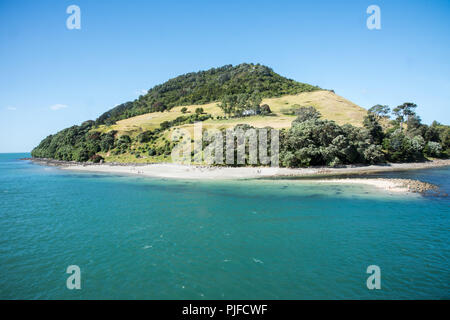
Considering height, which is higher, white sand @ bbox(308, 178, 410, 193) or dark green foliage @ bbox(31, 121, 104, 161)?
dark green foliage @ bbox(31, 121, 104, 161)

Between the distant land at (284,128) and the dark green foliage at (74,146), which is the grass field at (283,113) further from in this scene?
the dark green foliage at (74,146)

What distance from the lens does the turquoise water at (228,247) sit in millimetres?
14922

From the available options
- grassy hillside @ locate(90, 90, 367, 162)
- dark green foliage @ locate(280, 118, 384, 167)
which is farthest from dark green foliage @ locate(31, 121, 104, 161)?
dark green foliage @ locate(280, 118, 384, 167)

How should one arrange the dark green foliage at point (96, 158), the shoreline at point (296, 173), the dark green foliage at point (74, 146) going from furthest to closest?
the dark green foliage at point (74, 146) < the dark green foliage at point (96, 158) < the shoreline at point (296, 173)

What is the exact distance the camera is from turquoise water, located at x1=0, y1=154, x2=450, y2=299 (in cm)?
1492

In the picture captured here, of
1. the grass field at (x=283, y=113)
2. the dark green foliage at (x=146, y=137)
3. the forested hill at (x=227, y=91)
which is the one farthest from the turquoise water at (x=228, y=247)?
the forested hill at (x=227, y=91)

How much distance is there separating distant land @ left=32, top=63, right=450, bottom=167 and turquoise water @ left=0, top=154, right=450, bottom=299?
3367 cm

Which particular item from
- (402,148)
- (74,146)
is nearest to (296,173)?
(402,148)

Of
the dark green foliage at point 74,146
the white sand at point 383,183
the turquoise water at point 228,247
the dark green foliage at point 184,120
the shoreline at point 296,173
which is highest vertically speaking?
the dark green foliage at point 184,120

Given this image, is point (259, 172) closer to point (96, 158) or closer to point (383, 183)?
point (383, 183)

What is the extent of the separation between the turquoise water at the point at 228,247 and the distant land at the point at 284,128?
3367 centimetres

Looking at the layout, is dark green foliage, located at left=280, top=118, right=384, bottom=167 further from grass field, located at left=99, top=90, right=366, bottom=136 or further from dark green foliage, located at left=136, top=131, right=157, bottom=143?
dark green foliage, located at left=136, top=131, right=157, bottom=143

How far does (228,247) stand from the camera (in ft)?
67.0

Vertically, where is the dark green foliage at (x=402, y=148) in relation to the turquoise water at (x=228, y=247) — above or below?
above
